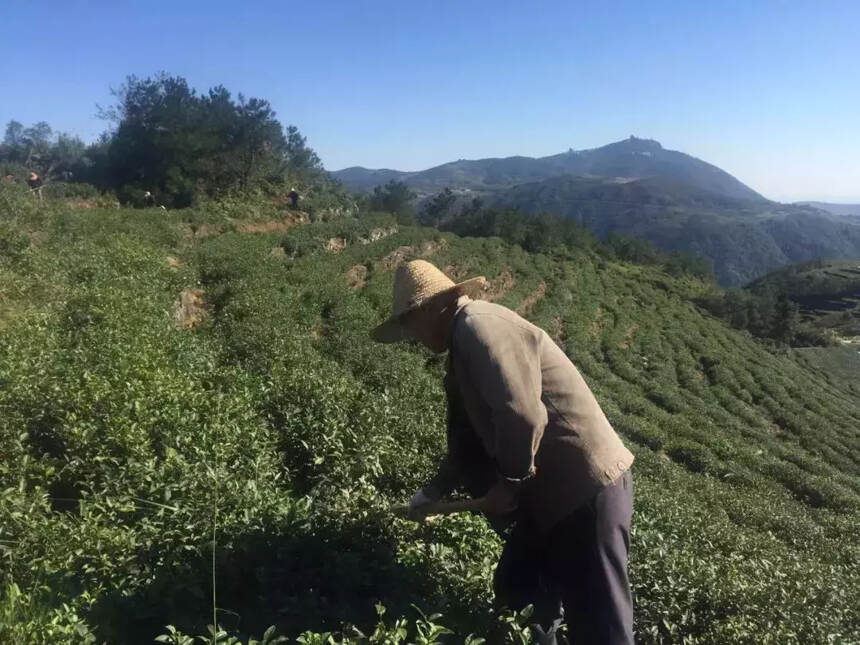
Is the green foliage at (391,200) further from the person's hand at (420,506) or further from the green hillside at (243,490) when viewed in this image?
the person's hand at (420,506)

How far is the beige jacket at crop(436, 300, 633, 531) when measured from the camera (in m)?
2.38

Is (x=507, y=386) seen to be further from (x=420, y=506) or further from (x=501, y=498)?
(x=420, y=506)

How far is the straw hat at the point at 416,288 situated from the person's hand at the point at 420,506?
0.82 meters

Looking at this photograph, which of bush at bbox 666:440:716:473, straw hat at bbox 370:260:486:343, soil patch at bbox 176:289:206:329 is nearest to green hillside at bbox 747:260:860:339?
bush at bbox 666:440:716:473

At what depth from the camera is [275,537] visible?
2.79m

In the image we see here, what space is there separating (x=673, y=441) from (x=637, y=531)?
44.8 feet

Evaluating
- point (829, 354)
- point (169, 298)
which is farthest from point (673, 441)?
point (829, 354)

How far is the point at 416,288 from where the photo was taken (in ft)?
9.02

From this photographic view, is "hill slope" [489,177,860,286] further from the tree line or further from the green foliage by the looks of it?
the tree line

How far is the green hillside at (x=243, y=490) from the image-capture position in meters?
2.56

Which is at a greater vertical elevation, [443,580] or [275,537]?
[275,537]

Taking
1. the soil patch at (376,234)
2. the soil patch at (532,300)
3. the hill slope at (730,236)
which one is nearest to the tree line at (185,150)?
the soil patch at (376,234)

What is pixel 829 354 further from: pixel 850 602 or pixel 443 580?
pixel 443 580

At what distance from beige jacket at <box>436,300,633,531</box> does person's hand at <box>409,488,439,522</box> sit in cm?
53
